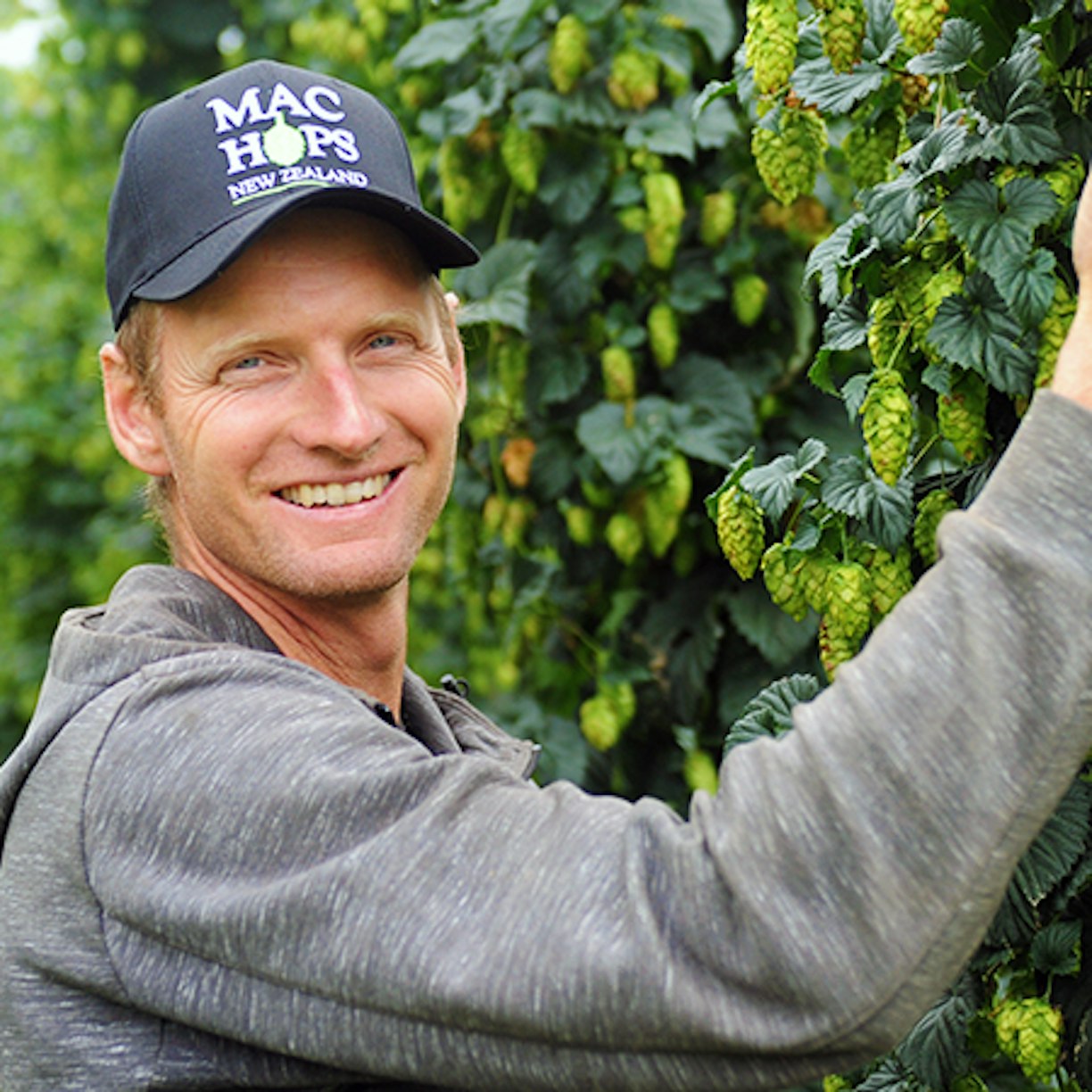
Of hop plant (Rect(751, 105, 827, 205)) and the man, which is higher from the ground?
hop plant (Rect(751, 105, 827, 205))

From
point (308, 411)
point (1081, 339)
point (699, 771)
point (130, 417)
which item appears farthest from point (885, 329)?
point (699, 771)

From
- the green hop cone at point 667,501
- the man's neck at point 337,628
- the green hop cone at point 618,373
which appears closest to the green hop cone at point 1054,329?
the man's neck at point 337,628

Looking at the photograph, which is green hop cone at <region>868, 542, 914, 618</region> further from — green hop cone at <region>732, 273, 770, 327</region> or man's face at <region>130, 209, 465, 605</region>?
green hop cone at <region>732, 273, 770, 327</region>

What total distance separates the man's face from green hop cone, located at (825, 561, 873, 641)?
0.42m

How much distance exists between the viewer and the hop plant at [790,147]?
1606 millimetres

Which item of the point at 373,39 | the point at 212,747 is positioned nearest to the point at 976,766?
the point at 212,747

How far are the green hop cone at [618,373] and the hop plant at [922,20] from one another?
1505 millimetres

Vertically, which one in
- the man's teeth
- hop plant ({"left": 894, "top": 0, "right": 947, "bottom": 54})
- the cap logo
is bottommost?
the man's teeth

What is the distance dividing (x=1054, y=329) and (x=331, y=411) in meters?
0.63

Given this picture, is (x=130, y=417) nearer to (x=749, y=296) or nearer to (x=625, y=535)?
(x=625, y=535)

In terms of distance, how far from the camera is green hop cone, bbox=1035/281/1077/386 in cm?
131

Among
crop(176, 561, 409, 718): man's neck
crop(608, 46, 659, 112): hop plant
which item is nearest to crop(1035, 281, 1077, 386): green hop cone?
crop(176, 561, 409, 718): man's neck

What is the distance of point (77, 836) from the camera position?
4.09 ft

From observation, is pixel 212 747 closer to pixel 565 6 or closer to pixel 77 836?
pixel 77 836
